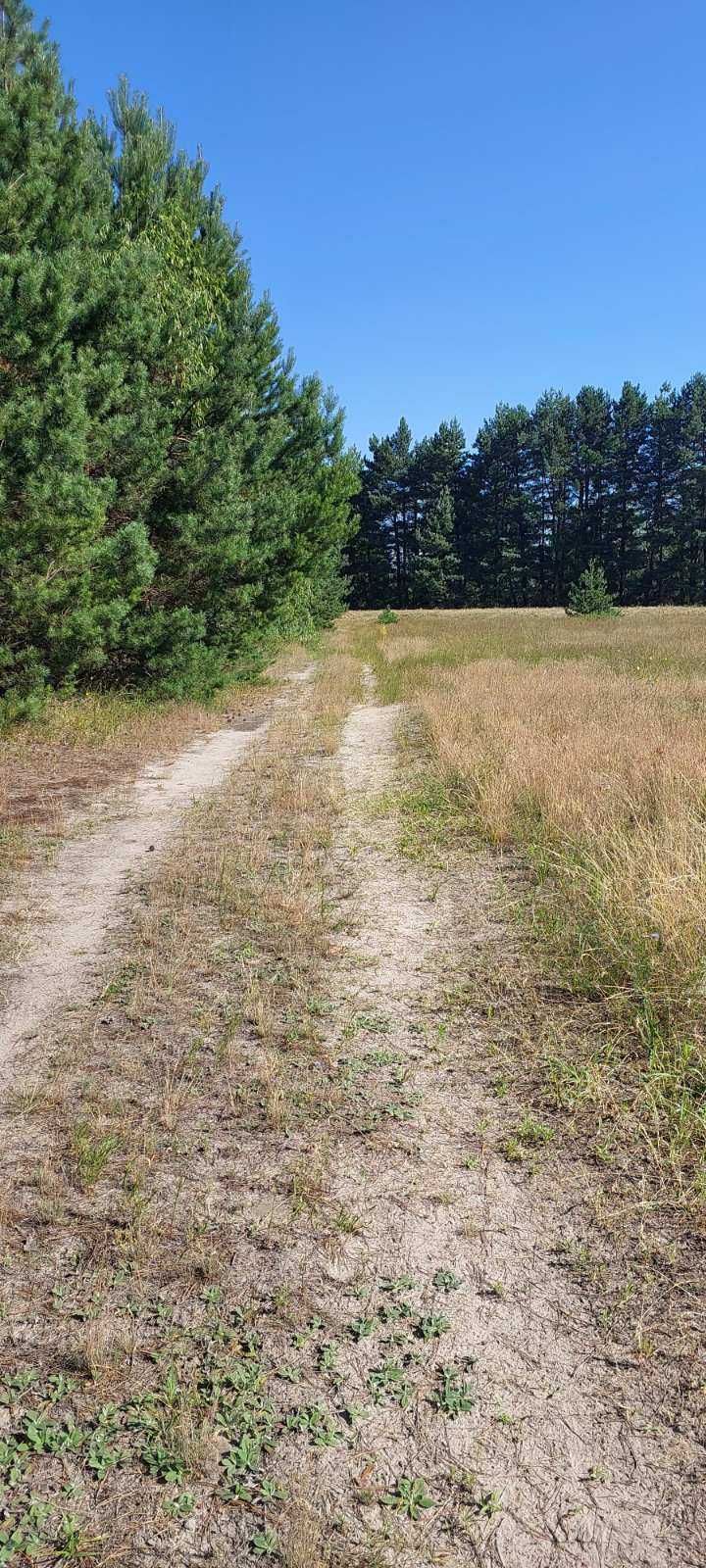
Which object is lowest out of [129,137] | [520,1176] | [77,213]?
[520,1176]

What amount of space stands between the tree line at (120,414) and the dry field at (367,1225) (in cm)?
505

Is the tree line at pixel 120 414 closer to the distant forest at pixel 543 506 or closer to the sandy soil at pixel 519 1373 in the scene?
the sandy soil at pixel 519 1373

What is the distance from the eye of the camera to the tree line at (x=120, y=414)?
9.04 meters

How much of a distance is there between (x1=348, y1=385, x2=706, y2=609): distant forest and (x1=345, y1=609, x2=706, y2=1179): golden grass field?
54073 mm

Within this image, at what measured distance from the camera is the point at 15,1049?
382 cm

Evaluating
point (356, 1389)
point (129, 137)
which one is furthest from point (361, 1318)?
point (129, 137)

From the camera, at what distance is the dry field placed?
192cm

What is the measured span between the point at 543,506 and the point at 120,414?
63937 millimetres

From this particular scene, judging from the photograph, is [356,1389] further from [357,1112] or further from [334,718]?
[334,718]

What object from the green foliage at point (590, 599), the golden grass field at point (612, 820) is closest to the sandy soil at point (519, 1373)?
the golden grass field at point (612, 820)

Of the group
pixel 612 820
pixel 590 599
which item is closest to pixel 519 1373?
pixel 612 820

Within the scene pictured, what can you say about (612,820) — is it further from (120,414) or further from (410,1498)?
(120,414)

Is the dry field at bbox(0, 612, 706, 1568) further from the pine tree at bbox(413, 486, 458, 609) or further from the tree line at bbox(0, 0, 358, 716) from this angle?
the pine tree at bbox(413, 486, 458, 609)

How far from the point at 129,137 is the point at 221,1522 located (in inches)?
648
